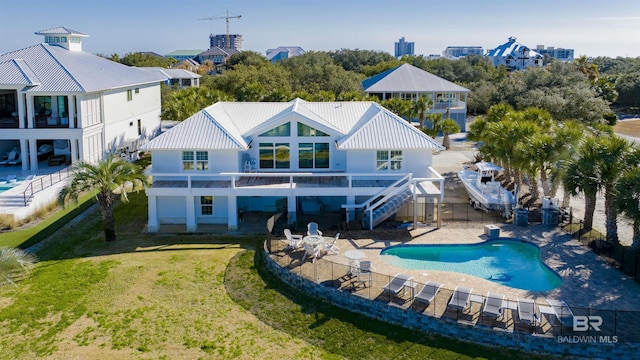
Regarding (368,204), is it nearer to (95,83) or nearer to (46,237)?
(46,237)

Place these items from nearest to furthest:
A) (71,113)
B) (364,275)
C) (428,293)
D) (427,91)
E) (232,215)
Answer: (428,293), (364,275), (232,215), (71,113), (427,91)

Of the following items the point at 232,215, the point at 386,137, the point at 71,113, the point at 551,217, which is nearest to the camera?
the point at 551,217

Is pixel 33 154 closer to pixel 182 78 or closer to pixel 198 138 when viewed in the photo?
pixel 198 138

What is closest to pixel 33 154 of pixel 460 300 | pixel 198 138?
pixel 198 138

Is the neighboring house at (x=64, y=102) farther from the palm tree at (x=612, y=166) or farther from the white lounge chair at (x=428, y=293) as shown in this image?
the palm tree at (x=612, y=166)

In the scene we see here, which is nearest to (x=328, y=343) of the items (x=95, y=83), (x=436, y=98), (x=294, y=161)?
(x=294, y=161)

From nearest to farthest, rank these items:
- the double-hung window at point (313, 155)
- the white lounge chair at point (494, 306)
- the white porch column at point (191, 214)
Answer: the white lounge chair at point (494, 306), the white porch column at point (191, 214), the double-hung window at point (313, 155)

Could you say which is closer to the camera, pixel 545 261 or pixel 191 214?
pixel 545 261

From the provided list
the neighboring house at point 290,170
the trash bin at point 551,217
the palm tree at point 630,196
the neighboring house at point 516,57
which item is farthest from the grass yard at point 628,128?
the neighboring house at point 516,57
